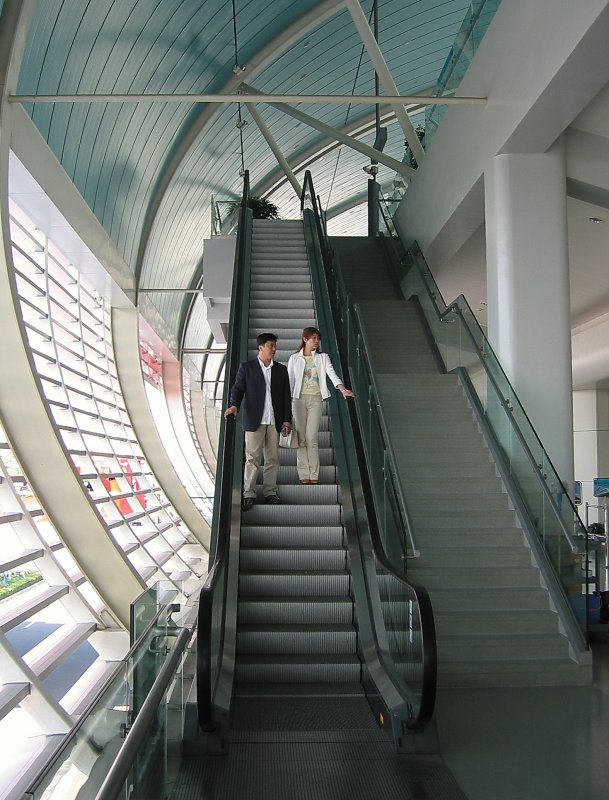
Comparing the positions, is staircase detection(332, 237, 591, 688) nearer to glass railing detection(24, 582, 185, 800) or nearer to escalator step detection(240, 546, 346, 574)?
escalator step detection(240, 546, 346, 574)

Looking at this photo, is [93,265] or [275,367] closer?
[275,367]

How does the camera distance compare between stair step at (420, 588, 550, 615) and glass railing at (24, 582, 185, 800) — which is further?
stair step at (420, 588, 550, 615)

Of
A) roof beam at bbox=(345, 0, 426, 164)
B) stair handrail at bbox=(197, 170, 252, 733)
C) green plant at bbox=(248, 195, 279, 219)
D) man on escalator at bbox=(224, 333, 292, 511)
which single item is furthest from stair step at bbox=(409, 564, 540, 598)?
green plant at bbox=(248, 195, 279, 219)

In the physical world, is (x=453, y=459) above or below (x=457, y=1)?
below

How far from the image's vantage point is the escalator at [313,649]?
473cm

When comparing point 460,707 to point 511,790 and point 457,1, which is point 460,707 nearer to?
point 511,790

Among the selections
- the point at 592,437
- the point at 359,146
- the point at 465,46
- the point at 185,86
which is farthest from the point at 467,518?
the point at 592,437

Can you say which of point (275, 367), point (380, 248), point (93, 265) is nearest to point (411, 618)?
point (275, 367)

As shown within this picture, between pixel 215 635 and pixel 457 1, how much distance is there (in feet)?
77.8

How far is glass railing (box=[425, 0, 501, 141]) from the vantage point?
1171 cm

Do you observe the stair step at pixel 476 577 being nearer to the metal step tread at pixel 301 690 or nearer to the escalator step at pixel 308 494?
the escalator step at pixel 308 494

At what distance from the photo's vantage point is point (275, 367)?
27.9 feet

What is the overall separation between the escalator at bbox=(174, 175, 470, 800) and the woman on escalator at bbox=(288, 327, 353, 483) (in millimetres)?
249

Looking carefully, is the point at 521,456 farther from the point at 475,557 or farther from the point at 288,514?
the point at 288,514
